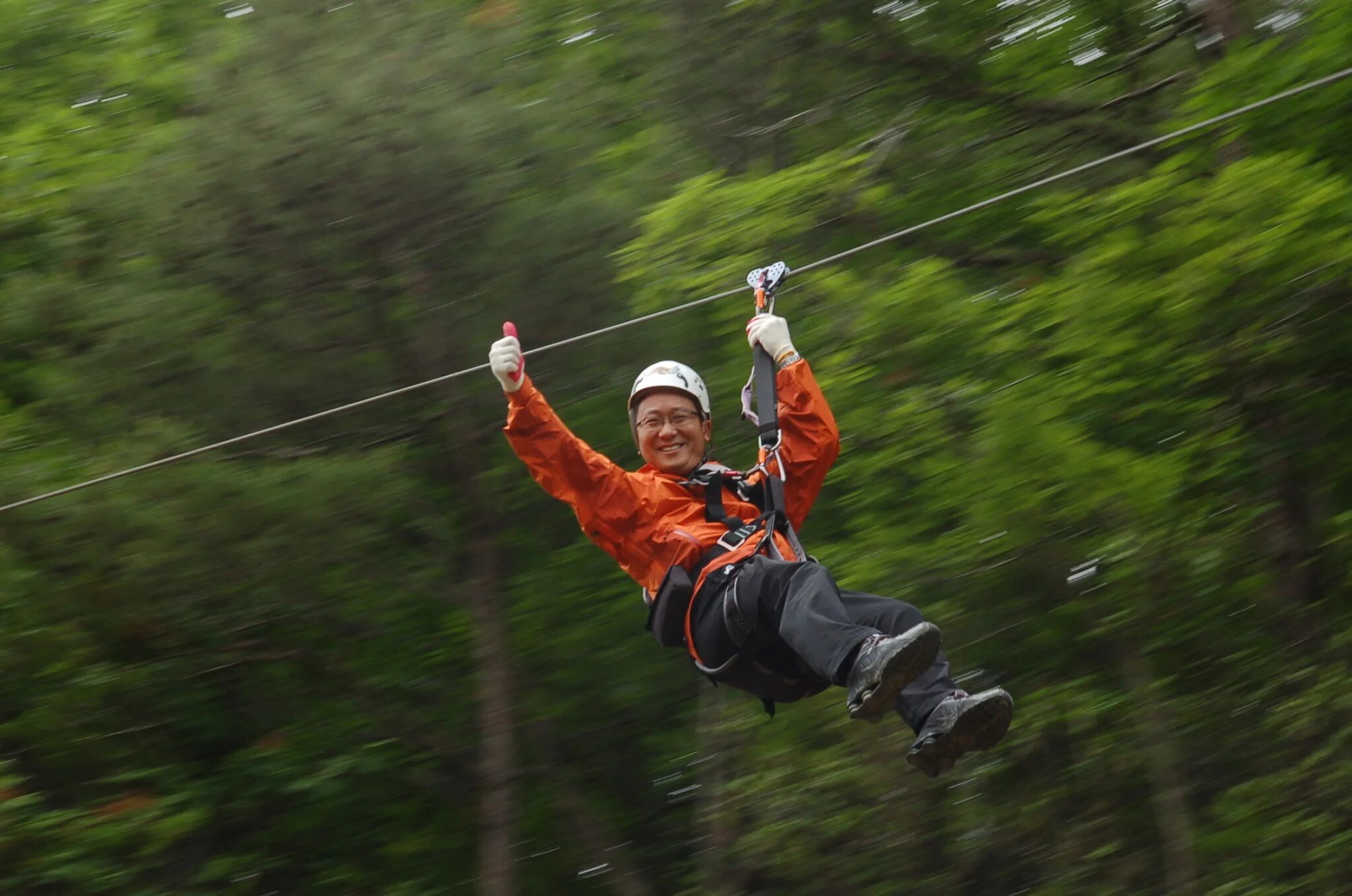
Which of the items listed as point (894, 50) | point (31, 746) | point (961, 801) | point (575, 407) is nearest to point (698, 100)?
point (894, 50)

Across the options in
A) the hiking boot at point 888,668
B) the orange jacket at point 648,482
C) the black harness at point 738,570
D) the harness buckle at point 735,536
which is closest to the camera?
the hiking boot at point 888,668

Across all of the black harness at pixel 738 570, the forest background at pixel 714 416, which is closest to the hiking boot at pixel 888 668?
the black harness at pixel 738 570

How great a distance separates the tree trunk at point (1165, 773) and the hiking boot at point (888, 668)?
14.9ft

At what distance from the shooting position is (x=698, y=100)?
866 cm

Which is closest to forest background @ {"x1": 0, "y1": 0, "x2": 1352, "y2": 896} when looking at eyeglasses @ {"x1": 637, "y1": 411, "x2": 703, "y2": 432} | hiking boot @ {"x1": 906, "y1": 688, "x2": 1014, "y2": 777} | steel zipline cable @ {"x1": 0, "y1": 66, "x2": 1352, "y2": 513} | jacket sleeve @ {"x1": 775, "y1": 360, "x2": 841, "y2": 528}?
steel zipline cable @ {"x1": 0, "y1": 66, "x2": 1352, "y2": 513}

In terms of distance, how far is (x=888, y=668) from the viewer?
3.92m

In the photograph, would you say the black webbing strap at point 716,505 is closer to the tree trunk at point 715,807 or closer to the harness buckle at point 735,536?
the harness buckle at point 735,536

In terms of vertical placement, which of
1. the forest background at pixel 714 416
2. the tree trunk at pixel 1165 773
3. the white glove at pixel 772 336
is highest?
the white glove at pixel 772 336

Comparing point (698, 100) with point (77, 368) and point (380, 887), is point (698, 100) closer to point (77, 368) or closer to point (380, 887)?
point (77, 368)

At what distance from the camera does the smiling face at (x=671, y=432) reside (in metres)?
5.00

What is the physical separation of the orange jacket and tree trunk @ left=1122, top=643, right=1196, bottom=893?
12.8 feet

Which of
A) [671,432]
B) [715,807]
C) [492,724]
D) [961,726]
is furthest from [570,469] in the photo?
[492,724]

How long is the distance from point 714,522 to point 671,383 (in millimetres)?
493

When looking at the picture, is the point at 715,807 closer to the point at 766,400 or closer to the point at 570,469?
the point at 570,469
